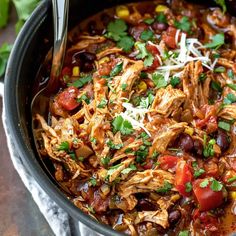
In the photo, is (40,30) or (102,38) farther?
(102,38)

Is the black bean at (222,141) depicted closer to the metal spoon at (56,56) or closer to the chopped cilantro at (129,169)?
the chopped cilantro at (129,169)

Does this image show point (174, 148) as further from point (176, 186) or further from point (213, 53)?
point (213, 53)

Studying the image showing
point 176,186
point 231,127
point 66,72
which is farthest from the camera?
point 66,72

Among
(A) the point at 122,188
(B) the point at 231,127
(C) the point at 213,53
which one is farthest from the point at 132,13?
(A) the point at 122,188

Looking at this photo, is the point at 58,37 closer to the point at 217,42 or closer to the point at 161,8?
the point at 161,8

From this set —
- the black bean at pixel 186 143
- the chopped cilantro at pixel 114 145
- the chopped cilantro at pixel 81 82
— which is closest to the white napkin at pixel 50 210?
the chopped cilantro at pixel 114 145

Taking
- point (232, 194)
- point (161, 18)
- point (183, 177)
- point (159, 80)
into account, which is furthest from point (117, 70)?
point (232, 194)
